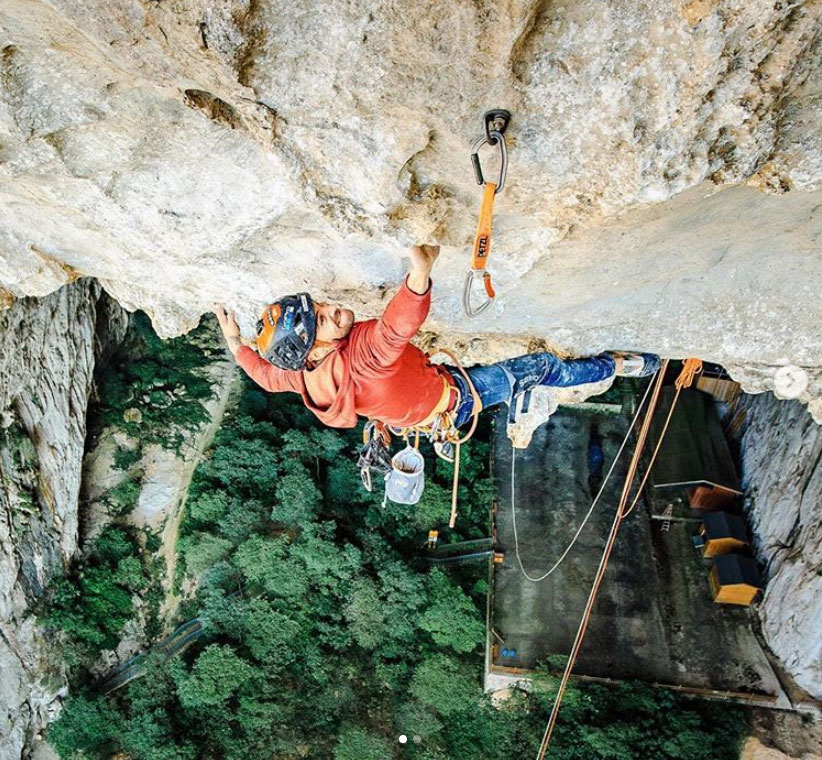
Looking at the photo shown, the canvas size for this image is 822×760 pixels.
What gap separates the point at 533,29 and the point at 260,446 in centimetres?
944

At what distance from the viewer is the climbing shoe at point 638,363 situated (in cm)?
575

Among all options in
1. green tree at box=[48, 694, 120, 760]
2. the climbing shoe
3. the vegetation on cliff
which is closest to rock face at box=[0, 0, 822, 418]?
the climbing shoe

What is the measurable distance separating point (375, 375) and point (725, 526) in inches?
310

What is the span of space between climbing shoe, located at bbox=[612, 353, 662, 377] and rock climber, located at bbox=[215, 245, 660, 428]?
1055 mm

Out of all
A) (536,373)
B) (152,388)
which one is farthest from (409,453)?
(152,388)

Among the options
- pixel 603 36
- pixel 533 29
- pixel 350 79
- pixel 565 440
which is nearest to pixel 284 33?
pixel 350 79

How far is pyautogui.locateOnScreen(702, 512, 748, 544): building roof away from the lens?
9454mm

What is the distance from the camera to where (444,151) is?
309 centimetres

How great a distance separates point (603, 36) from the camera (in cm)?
246

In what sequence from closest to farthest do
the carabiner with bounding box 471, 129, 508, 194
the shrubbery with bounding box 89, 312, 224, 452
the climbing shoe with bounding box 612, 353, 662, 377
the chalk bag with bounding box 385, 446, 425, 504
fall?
the carabiner with bounding box 471, 129, 508, 194, the chalk bag with bounding box 385, 446, 425, 504, the climbing shoe with bounding box 612, 353, 662, 377, the shrubbery with bounding box 89, 312, 224, 452

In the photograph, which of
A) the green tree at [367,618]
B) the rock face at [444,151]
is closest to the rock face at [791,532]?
the rock face at [444,151]

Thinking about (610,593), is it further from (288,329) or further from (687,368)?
(288,329)

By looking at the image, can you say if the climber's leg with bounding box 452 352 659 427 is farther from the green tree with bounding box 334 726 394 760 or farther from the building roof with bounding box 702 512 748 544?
the green tree with bounding box 334 726 394 760

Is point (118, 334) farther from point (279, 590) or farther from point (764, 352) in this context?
point (764, 352)
